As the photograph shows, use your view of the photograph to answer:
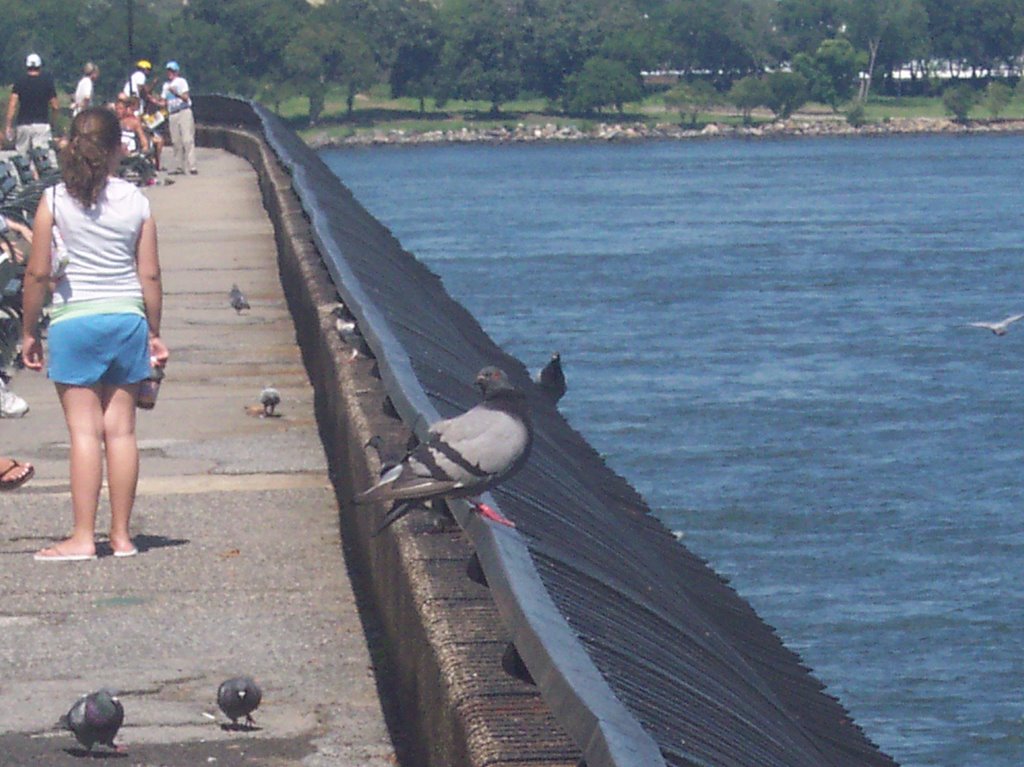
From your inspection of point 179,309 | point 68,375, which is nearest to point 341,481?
point 68,375

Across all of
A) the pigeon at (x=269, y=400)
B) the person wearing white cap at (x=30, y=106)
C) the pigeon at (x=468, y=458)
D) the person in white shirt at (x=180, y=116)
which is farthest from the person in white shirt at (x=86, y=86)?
the pigeon at (x=468, y=458)

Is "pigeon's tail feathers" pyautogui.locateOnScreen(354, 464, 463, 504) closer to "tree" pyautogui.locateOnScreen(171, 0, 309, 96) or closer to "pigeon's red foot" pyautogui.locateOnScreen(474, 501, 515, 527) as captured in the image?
"pigeon's red foot" pyautogui.locateOnScreen(474, 501, 515, 527)

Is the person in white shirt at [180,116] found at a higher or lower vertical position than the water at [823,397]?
higher

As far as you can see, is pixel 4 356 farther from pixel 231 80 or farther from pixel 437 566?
pixel 231 80

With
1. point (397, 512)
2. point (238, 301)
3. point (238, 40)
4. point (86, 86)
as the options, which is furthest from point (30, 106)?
point (238, 40)

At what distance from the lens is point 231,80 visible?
18750 cm

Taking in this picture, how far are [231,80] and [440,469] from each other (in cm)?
18486

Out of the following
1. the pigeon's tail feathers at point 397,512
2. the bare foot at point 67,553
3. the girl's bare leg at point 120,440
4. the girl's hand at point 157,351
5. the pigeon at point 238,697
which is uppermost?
the girl's hand at point 157,351

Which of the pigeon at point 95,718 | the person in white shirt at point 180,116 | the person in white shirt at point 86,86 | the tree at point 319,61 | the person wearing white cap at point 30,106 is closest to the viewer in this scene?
the pigeon at point 95,718

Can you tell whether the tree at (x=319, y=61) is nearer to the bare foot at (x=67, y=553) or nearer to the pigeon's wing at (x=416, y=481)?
the bare foot at (x=67, y=553)

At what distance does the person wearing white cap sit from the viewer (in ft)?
69.2

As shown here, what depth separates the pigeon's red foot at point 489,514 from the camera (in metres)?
6.11

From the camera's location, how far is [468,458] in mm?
6137

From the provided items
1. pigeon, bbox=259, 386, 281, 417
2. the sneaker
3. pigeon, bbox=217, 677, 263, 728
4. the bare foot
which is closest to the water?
pigeon, bbox=259, 386, 281, 417
